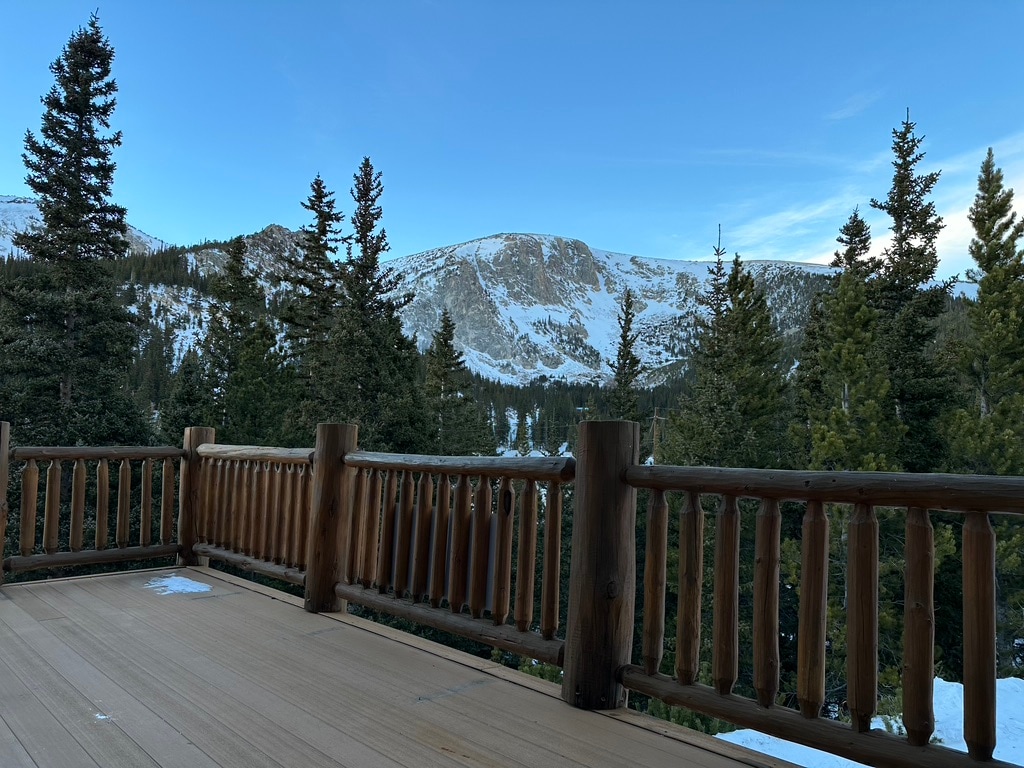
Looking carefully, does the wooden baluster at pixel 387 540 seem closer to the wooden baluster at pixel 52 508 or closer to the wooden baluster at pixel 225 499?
the wooden baluster at pixel 225 499

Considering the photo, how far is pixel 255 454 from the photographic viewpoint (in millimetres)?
4379

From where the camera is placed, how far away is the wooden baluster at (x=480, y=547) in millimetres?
2842

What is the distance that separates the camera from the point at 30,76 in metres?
21.6

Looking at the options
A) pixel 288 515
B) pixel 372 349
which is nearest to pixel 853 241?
pixel 372 349

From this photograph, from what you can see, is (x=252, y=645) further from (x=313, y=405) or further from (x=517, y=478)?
(x=313, y=405)

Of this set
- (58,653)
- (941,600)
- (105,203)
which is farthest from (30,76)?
(941,600)

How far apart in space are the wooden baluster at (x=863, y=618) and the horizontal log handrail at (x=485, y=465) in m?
1.03

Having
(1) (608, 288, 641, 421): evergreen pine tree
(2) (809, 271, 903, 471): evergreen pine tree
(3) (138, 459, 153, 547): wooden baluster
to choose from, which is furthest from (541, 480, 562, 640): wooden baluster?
(1) (608, 288, 641, 421): evergreen pine tree

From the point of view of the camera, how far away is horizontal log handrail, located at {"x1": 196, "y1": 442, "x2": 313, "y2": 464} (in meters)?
4.01

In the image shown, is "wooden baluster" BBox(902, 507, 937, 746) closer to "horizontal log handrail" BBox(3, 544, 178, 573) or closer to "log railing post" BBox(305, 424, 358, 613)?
"log railing post" BBox(305, 424, 358, 613)

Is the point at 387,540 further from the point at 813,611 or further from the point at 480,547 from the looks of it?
the point at 813,611

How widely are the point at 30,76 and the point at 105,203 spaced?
5166mm

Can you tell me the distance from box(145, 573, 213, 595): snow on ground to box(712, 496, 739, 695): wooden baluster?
137 inches

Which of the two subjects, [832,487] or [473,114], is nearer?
[832,487]
